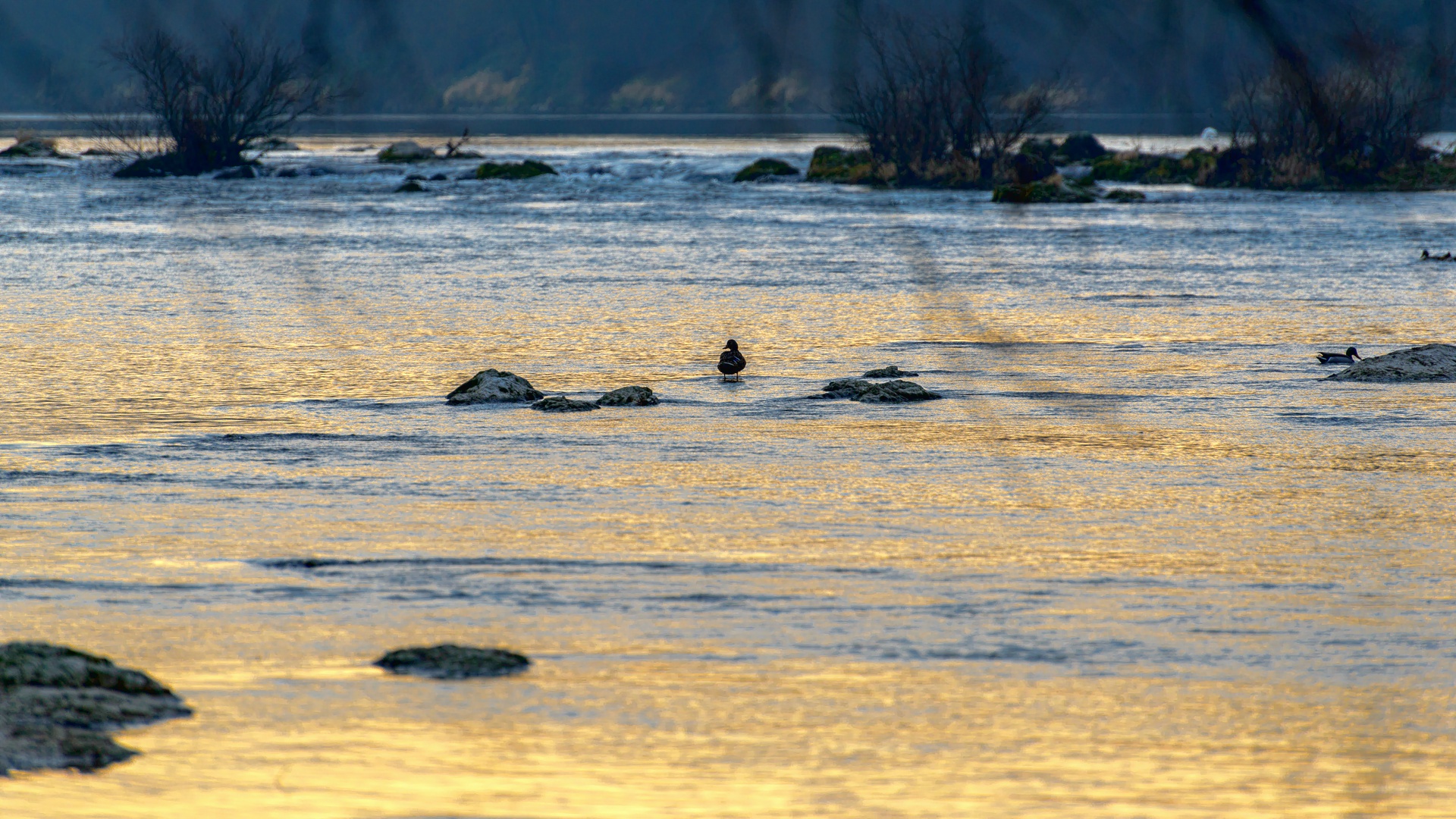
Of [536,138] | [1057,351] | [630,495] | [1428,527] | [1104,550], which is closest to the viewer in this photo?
[1104,550]

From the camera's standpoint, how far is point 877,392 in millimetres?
16766

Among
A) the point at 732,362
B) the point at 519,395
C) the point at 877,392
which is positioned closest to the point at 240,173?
the point at 732,362

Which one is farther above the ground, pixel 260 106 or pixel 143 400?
pixel 260 106

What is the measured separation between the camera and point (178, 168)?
224ft

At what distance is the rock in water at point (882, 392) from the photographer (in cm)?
1670

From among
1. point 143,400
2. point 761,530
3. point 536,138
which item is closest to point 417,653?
point 761,530

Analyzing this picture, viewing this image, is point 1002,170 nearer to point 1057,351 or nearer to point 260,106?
point 260,106

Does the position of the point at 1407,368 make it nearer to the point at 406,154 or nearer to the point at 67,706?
the point at 67,706

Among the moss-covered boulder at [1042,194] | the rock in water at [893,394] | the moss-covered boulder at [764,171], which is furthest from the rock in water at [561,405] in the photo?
the moss-covered boulder at [764,171]

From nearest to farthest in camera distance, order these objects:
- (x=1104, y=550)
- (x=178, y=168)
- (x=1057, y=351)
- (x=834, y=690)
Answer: (x=834, y=690) → (x=1104, y=550) → (x=1057, y=351) → (x=178, y=168)

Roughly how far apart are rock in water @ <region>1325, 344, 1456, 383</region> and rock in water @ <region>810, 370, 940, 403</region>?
4.82 meters

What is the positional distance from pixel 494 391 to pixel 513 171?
56031mm

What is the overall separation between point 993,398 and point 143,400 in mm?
8520

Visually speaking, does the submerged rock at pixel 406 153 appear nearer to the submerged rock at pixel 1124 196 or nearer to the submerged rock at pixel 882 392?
the submerged rock at pixel 1124 196
